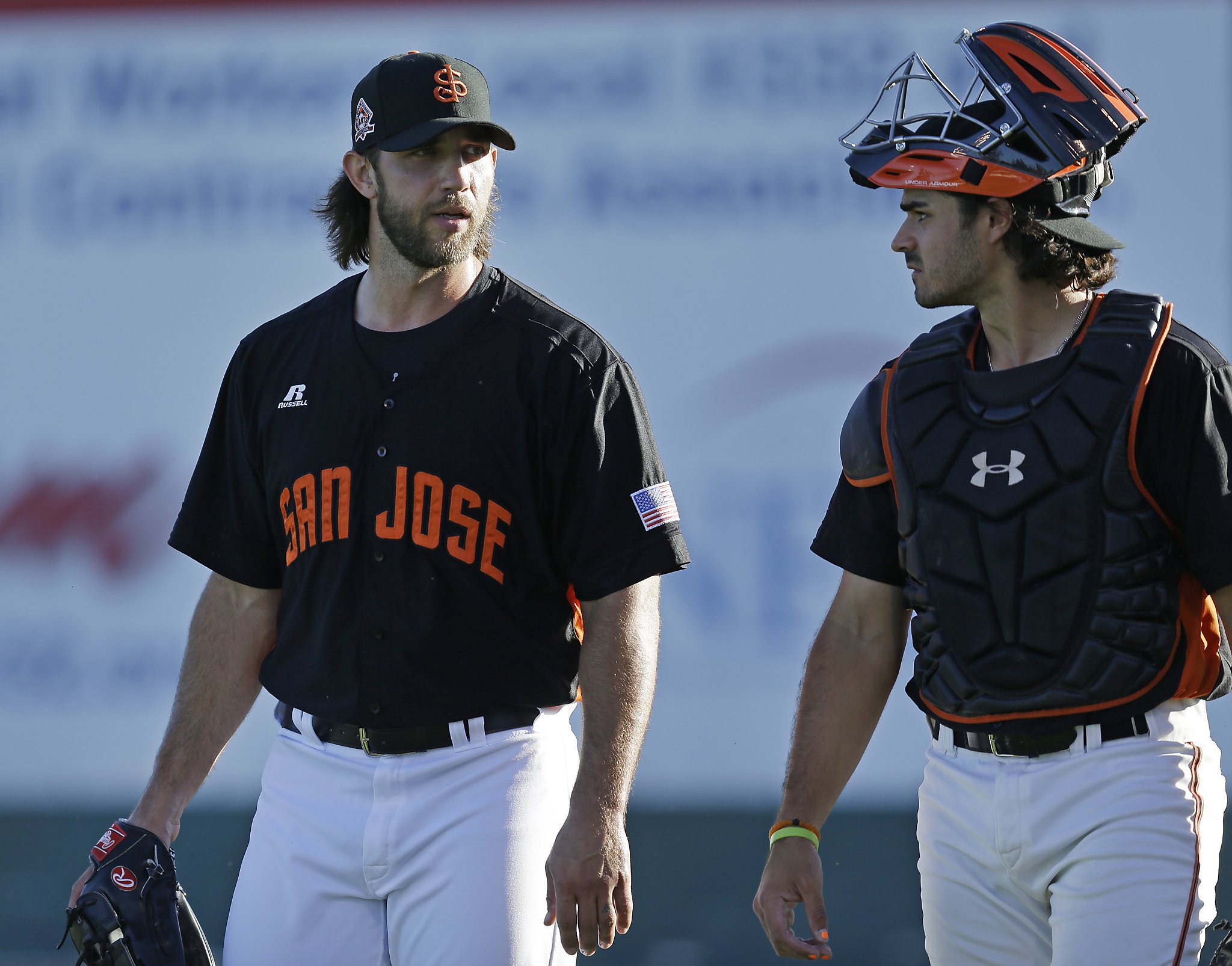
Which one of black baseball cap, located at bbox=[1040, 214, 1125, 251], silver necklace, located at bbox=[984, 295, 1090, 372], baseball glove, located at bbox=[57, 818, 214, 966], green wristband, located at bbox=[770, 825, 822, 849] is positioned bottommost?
baseball glove, located at bbox=[57, 818, 214, 966]

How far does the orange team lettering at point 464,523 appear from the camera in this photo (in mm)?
2471

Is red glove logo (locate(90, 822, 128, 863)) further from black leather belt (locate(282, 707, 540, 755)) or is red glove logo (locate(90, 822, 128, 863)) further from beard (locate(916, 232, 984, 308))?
beard (locate(916, 232, 984, 308))

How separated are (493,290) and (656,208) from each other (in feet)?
4.85

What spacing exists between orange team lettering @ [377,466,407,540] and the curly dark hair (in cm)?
103

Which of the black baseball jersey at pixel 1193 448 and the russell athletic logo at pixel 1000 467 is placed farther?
the russell athletic logo at pixel 1000 467

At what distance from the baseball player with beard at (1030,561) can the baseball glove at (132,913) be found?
101cm

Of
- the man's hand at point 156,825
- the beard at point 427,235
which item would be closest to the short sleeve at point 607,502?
the beard at point 427,235

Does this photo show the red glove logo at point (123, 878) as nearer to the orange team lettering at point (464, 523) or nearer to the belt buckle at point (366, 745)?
the belt buckle at point (366, 745)

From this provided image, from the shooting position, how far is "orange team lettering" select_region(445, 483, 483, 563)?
247cm

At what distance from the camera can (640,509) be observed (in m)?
2.50

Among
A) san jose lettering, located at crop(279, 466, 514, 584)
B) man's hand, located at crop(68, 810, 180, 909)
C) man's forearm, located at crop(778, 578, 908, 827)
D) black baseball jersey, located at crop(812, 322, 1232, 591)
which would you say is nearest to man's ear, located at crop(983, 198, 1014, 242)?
black baseball jersey, located at crop(812, 322, 1232, 591)

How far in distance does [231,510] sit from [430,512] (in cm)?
49

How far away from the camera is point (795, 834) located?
2449 mm

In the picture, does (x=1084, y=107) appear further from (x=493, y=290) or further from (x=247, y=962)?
(x=247, y=962)
